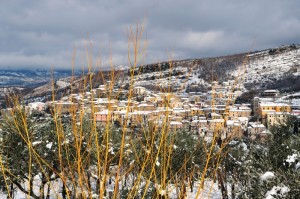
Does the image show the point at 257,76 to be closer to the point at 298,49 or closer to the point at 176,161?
the point at 298,49

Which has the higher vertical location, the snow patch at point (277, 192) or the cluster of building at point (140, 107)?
the cluster of building at point (140, 107)

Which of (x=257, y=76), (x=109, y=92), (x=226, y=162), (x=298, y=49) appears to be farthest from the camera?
(x=298, y=49)

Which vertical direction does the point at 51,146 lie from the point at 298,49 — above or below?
below

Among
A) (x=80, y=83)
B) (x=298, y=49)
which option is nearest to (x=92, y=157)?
(x=80, y=83)

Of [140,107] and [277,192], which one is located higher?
[140,107]

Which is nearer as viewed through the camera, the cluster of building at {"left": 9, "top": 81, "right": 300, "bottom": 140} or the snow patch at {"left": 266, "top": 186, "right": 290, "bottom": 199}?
the cluster of building at {"left": 9, "top": 81, "right": 300, "bottom": 140}

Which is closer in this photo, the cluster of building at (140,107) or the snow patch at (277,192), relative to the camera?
the cluster of building at (140,107)

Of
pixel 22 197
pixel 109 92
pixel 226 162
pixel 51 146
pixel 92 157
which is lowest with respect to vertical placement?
pixel 22 197

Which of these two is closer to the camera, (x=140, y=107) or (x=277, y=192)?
(x=140, y=107)

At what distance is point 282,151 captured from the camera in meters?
9.54

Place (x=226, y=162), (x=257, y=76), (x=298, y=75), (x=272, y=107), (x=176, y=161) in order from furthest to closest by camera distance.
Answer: (x=257, y=76) → (x=298, y=75) → (x=272, y=107) → (x=226, y=162) → (x=176, y=161)

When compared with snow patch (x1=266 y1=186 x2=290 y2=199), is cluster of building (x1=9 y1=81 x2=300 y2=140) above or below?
above

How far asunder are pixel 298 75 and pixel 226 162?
114 m

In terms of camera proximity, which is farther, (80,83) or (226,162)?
(226,162)
